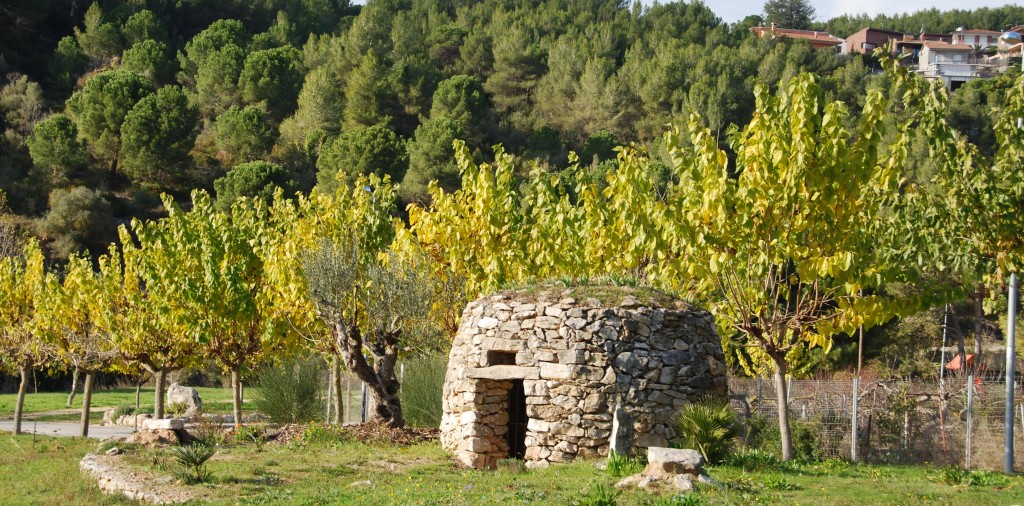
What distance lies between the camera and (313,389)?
21875mm

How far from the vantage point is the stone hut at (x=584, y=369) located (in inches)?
504

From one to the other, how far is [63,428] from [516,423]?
17.6m

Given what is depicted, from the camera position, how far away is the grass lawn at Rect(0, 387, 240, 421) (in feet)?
105

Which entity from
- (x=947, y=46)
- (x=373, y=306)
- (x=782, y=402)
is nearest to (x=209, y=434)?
(x=373, y=306)

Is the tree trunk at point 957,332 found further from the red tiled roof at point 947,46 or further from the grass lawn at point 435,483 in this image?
the red tiled roof at point 947,46

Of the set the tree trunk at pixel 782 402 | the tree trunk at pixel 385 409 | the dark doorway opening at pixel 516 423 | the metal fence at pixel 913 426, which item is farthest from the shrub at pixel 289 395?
the tree trunk at pixel 782 402

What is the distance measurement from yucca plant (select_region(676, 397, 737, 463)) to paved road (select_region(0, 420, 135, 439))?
17.7 metres

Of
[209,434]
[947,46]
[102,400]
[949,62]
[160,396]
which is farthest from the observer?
[947,46]

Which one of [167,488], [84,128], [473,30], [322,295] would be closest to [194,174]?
[84,128]

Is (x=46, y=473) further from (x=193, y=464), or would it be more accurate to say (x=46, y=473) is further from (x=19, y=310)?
(x=19, y=310)

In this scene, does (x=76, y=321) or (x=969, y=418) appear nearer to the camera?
(x=969, y=418)

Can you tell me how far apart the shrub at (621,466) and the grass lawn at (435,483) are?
0.37ft

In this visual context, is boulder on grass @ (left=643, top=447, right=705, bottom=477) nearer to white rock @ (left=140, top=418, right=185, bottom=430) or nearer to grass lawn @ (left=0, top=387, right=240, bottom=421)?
white rock @ (left=140, top=418, right=185, bottom=430)

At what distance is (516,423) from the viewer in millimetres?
14711
